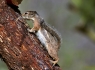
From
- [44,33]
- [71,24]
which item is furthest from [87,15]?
[71,24]

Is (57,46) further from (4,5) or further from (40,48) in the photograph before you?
(4,5)

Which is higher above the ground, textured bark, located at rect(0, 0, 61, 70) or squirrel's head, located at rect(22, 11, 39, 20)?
squirrel's head, located at rect(22, 11, 39, 20)

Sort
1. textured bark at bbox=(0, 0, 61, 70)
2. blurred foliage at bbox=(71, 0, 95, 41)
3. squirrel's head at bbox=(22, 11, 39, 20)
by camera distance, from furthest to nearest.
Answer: blurred foliage at bbox=(71, 0, 95, 41), squirrel's head at bbox=(22, 11, 39, 20), textured bark at bbox=(0, 0, 61, 70)

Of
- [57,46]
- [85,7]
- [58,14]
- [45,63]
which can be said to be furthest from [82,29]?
[58,14]

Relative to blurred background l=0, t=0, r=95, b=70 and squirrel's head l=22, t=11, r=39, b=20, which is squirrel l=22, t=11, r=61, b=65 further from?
blurred background l=0, t=0, r=95, b=70

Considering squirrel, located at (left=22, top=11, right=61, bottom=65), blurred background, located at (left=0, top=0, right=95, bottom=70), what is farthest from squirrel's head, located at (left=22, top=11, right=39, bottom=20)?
blurred background, located at (left=0, top=0, right=95, bottom=70)

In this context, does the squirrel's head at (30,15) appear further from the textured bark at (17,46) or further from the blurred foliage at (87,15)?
the blurred foliage at (87,15)
